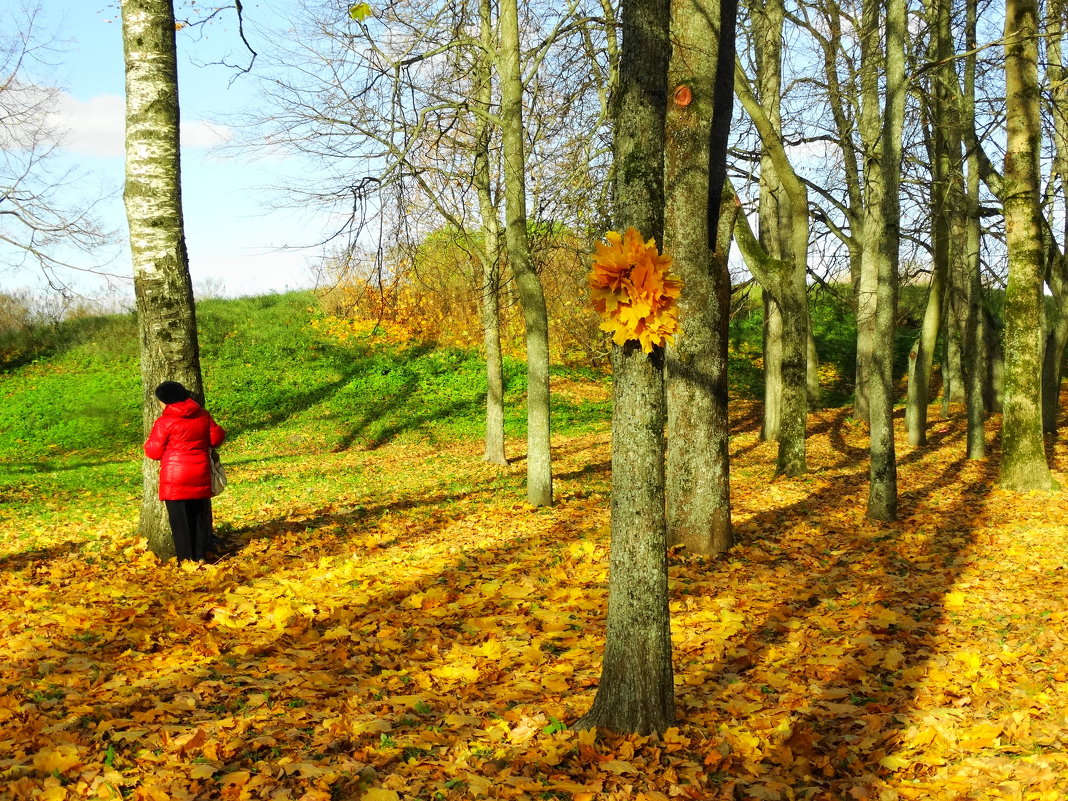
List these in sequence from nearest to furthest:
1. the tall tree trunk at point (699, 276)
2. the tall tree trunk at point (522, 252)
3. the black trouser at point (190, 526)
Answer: the black trouser at point (190, 526)
the tall tree trunk at point (699, 276)
the tall tree trunk at point (522, 252)

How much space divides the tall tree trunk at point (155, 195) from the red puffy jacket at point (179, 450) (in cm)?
28

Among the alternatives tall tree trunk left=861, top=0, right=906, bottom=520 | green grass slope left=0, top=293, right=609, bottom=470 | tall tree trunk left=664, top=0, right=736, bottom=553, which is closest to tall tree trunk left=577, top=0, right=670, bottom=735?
tall tree trunk left=664, top=0, right=736, bottom=553

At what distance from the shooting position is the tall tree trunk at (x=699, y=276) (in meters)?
7.55

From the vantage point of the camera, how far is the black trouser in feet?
23.7

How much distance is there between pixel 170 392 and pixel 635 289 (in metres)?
4.99

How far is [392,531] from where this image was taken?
363 inches

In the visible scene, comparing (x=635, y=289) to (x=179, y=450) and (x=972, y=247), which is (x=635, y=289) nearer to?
(x=179, y=450)

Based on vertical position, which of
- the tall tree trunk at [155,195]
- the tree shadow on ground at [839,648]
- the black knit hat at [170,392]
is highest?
the tall tree trunk at [155,195]

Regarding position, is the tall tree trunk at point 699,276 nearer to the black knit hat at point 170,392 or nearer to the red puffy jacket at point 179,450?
the red puffy jacket at point 179,450

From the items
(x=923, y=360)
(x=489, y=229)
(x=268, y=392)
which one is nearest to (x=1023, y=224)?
(x=923, y=360)

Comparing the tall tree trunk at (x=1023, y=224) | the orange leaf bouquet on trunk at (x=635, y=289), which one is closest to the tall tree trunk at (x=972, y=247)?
the tall tree trunk at (x=1023, y=224)

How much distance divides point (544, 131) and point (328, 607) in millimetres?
6748

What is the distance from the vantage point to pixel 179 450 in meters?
7.10

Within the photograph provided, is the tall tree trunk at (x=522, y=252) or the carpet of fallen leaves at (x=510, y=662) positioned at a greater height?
the tall tree trunk at (x=522, y=252)
